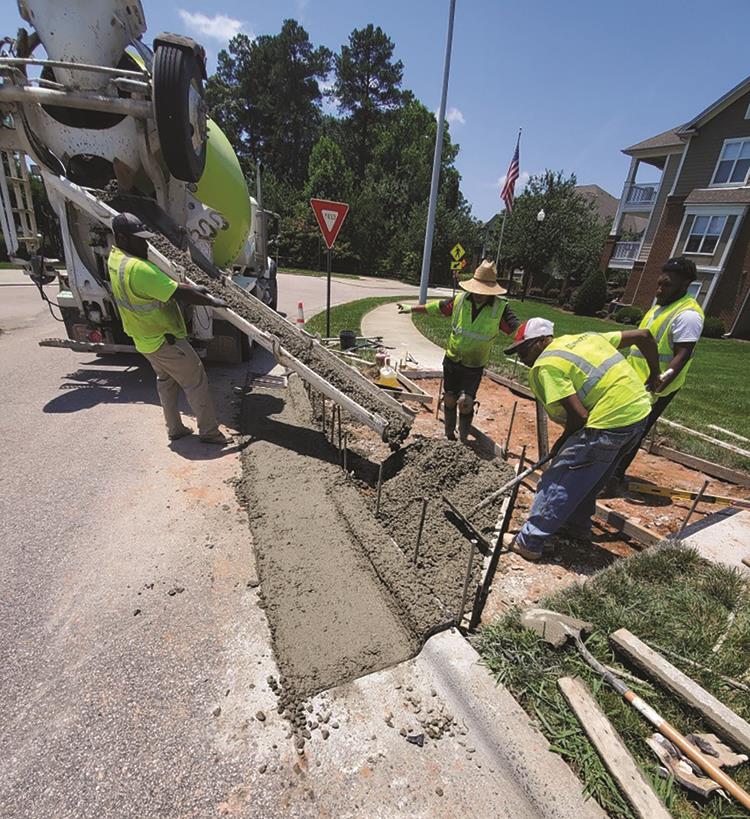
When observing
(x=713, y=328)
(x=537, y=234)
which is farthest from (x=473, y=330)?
(x=537, y=234)

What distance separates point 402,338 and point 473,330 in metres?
7.01

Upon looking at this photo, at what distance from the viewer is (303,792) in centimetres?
174

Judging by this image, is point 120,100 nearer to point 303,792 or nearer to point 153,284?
point 153,284

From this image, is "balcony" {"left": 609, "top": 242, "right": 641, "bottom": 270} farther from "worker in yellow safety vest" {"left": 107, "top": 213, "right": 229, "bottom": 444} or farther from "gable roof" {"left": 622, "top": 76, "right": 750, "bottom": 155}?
"worker in yellow safety vest" {"left": 107, "top": 213, "right": 229, "bottom": 444}

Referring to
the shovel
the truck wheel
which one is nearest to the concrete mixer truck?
the truck wheel

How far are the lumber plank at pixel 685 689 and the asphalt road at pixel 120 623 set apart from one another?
2.00m

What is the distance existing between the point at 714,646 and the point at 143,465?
4693 millimetres

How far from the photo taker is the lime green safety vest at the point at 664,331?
149 inches

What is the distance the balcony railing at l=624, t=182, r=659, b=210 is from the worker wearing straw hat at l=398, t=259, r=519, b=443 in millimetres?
26251

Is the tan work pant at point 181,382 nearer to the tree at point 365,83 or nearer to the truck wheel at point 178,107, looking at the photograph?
the truck wheel at point 178,107

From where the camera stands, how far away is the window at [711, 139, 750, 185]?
19.2 metres

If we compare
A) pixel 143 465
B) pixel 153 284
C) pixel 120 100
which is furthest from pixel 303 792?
pixel 120 100

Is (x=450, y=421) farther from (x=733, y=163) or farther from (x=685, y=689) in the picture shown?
(x=733, y=163)

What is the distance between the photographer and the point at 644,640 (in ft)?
7.95
